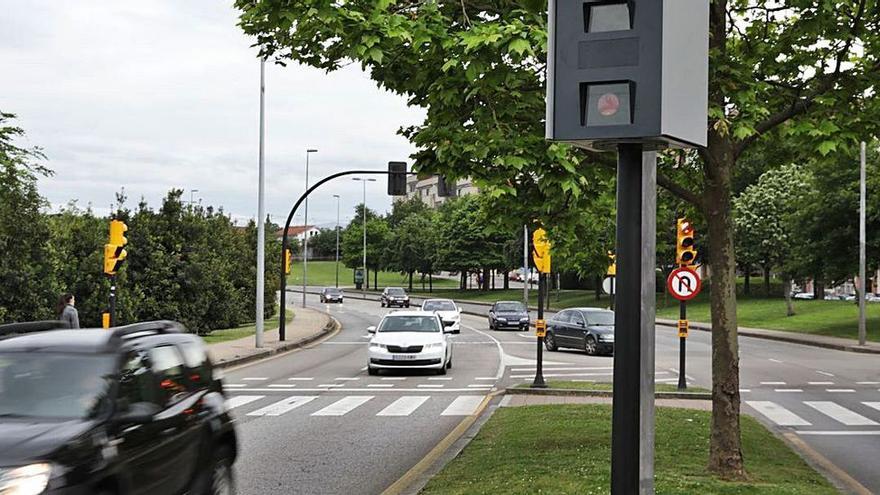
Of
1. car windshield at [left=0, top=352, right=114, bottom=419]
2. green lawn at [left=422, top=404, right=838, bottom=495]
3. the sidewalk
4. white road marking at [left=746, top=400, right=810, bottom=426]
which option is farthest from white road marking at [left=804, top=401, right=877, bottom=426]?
car windshield at [left=0, top=352, right=114, bottom=419]

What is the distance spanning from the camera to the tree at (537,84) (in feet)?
26.0

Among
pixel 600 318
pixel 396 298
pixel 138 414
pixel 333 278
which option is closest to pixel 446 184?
pixel 138 414

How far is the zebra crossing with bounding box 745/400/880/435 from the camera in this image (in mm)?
15398

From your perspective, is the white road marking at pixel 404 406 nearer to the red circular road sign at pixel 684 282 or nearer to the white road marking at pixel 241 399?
the white road marking at pixel 241 399

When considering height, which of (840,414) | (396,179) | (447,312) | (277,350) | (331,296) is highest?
(396,179)

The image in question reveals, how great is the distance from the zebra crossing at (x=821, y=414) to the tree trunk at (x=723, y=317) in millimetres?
5526

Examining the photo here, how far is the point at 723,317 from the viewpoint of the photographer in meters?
9.75

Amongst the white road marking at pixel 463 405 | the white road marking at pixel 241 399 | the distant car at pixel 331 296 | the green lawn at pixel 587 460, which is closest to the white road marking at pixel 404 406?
the white road marking at pixel 463 405

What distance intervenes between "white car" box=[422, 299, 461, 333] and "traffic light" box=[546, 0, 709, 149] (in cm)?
3629

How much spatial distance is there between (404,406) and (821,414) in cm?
731

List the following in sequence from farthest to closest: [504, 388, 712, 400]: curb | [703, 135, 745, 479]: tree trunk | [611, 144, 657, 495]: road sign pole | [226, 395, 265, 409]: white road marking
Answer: [504, 388, 712, 400]: curb < [226, 395, 265, 409]: white road marking < [703, 135, 745, 479]: tree trunk < [611, 144, 657, 495]: road sign pole

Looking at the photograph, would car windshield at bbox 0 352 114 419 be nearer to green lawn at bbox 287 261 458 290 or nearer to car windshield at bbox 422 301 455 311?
car windshield at bbox 422 301 455 311

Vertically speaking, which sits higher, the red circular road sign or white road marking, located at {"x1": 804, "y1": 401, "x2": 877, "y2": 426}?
the red circular road sign

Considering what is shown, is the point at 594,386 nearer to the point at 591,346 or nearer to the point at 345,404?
the point at 345,404
